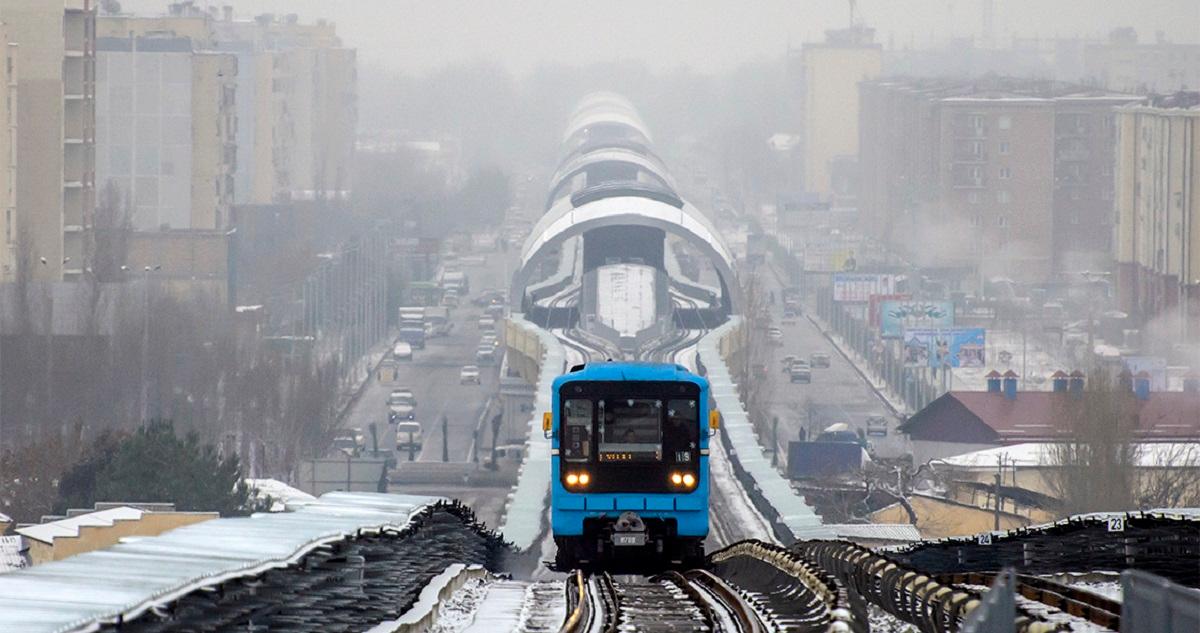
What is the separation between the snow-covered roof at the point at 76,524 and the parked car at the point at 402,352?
103 ft

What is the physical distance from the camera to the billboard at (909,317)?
169ft

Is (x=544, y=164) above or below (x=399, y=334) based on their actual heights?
above

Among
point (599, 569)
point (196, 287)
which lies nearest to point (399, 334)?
point (196, 287)

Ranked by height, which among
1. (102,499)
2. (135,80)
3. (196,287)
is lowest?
(102,499)

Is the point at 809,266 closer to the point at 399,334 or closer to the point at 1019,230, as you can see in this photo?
the point at 1019,230

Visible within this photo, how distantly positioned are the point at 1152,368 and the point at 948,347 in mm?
5769

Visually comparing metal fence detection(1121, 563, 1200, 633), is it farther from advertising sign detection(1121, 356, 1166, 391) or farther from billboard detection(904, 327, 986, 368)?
billboard detection(904, 327, 986, 368)

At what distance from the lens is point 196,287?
2159 inches

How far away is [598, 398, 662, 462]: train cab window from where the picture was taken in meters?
13.7

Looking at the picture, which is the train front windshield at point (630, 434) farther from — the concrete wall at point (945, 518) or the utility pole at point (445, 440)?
the utility pole at point (445, 440)

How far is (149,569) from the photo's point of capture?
7199mm

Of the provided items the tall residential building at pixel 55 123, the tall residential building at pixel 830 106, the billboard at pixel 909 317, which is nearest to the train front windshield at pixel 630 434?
the tall residential building at pixel 55 123

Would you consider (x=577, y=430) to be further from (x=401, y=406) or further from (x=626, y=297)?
(x=626, y=297)

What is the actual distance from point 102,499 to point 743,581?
14.6 m
